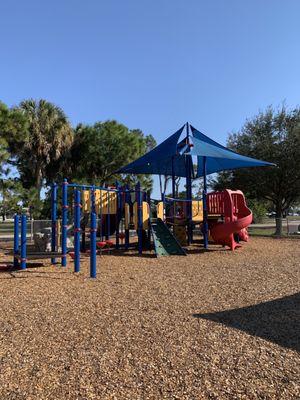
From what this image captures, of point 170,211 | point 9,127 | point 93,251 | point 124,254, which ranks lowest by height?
point 124,254

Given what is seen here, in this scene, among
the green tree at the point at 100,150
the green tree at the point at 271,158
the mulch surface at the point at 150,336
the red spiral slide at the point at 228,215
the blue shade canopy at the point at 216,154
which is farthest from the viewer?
the green tree at the point at 100,150

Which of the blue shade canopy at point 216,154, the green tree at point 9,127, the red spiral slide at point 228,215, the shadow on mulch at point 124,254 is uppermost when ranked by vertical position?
the green tree at point 9,127

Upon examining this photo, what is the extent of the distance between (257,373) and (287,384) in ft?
0.88

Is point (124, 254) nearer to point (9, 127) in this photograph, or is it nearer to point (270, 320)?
point (270, 320)

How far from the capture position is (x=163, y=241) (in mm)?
11781

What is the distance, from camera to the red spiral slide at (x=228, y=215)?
1262 centimetres

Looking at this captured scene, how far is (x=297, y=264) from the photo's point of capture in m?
9.68

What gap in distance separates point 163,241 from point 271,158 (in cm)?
1325

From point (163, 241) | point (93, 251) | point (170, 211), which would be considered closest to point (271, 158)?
point (170, 211)

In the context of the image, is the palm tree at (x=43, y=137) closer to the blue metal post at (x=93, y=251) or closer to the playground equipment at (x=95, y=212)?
the playground equipment at (x=95, y=212)

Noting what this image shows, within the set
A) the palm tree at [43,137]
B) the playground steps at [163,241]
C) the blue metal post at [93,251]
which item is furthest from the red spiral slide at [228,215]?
the palm tree at [43,137]

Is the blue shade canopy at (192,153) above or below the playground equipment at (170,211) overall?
above

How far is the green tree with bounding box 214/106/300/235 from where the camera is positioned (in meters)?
22.5

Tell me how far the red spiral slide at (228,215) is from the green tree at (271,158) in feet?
30.8
